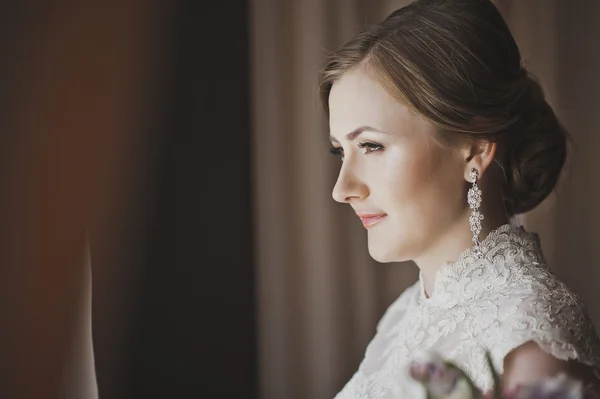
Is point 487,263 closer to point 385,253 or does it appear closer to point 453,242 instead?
point 453,242

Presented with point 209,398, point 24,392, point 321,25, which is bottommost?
point 209,398

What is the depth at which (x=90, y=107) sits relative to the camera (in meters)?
1.39

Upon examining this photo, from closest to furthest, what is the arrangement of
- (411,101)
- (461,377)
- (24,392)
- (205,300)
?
(461,377) → (24,392) → (411,101) → (205,300)

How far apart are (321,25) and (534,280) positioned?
4.44 feet

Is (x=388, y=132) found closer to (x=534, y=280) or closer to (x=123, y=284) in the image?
(x=534, y=280)

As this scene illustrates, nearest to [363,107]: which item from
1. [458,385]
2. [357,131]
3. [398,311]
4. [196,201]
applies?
[357,131]

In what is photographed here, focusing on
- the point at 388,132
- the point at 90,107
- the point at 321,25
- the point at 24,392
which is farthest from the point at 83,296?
the point at 321,25

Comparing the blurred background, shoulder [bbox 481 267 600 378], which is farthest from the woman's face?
the blurred background

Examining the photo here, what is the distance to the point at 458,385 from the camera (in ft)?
2.20

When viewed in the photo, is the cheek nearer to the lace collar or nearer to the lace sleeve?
the lace collar

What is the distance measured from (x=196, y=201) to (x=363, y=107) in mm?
890

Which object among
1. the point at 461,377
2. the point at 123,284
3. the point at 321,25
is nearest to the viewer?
the point at 461,377

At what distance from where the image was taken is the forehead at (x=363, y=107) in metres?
1.30

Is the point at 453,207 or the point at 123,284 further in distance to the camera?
the point at 123,284
